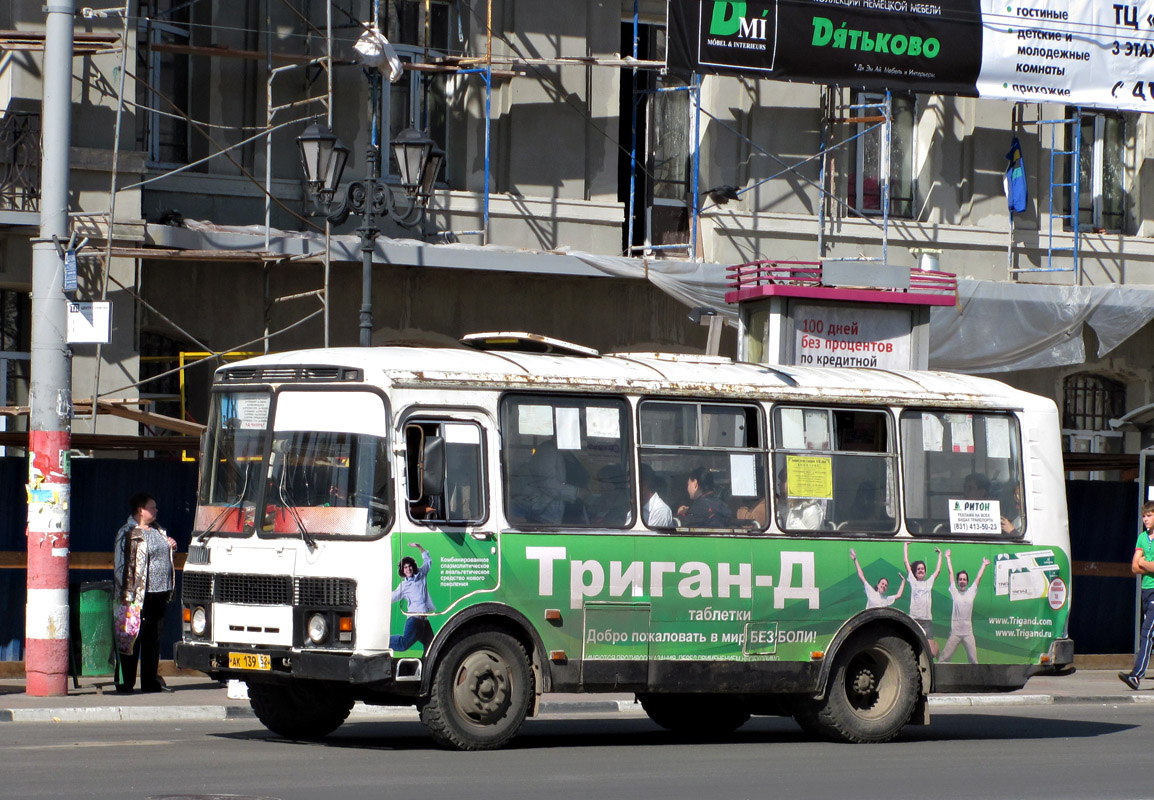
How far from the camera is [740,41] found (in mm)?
22969

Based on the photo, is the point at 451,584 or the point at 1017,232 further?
the point at 1017,232

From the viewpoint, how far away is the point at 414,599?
1217 cm

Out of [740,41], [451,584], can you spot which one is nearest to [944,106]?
[740,41]

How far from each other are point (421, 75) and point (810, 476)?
424 inches

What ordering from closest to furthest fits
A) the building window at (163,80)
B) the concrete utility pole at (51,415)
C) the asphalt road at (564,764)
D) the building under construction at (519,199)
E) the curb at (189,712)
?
1. the asphalt road at (564,764)
2. the curb at (189,712)
3. the concrete utility pole at (51,415)
4. the building under construction at (519,199)
5. the building window at (163,80)

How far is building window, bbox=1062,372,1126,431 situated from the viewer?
89.5 feet

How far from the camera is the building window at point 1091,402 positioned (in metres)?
27.3

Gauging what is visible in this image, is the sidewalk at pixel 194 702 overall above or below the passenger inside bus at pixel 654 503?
below

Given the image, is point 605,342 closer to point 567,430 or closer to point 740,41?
point 740,41

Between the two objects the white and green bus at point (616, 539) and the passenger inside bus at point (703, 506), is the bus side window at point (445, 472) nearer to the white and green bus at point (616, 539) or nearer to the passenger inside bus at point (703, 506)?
the white and green bus at point (616, 539)

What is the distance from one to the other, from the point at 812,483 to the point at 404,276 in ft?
31.0

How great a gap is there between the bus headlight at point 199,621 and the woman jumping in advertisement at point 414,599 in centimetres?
149

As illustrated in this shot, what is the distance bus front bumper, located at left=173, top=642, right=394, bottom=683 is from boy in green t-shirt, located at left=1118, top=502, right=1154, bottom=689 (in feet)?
32.1

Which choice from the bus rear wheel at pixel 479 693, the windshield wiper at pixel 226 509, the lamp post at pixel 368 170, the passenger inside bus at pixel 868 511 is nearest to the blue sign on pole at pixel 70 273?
the lamp post at pixel 368 170
